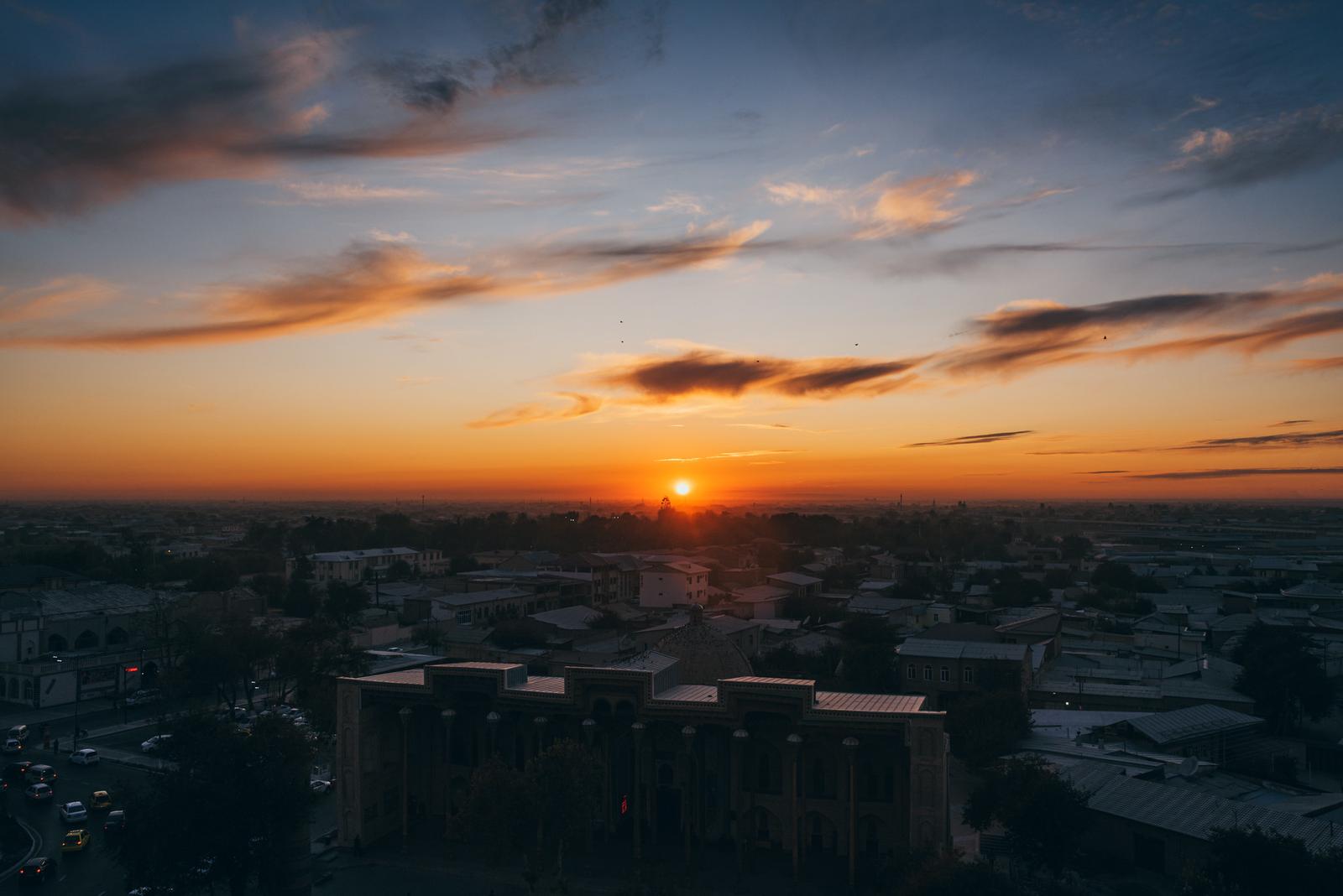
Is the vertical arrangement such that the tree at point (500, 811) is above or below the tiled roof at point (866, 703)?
below

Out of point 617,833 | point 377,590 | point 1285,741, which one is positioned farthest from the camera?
point 377,590

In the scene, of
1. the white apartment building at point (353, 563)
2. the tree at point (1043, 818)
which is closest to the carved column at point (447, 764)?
the tree at point (1043, 818)

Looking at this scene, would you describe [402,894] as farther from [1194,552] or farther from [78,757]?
[1194,552]

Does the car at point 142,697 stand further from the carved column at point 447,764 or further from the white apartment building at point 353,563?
the white apartment building at point 353,563

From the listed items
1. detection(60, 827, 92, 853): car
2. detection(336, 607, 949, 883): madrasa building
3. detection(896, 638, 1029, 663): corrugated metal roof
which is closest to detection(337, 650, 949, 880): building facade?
detection(336, 607, 949, 883): madrasa building

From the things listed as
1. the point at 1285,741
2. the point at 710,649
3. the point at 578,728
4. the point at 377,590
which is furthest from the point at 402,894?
the point at 377,590

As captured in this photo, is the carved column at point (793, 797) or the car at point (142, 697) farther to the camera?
the car at point (142, 697)
